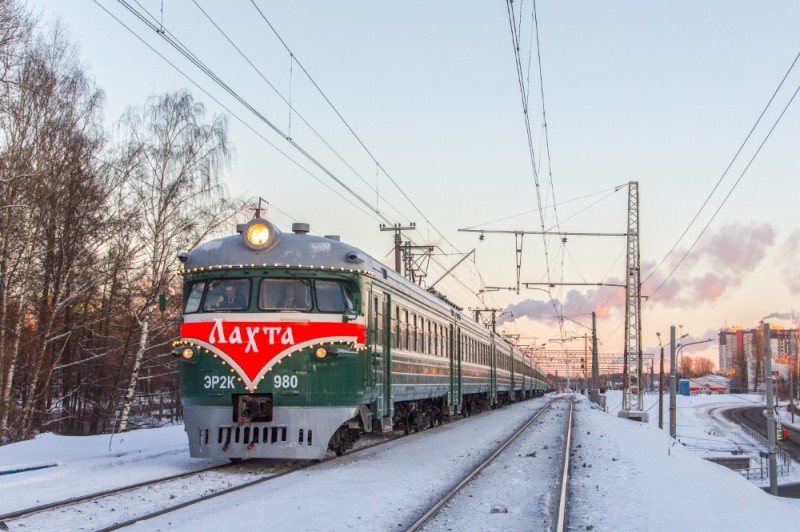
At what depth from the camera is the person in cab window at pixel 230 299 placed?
1157 centimetres

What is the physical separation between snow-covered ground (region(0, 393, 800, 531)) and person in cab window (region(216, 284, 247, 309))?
2416mm

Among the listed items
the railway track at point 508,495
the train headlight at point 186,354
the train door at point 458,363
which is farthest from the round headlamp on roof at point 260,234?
the train door at point 458,363

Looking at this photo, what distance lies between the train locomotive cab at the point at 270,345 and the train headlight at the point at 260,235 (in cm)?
1

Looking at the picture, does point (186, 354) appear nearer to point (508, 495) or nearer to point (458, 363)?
→ point (508, 495)

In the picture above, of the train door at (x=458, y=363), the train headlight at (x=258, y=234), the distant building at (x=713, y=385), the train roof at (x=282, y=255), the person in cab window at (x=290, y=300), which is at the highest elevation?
the train headlight at (x=258, y=234)

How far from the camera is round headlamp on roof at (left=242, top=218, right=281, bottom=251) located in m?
11.7

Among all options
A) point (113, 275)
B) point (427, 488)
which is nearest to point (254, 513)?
point (427, 488)

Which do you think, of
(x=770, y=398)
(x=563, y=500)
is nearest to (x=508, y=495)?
(x=563, y=500)

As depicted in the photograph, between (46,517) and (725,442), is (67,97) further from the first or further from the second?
(725,442)

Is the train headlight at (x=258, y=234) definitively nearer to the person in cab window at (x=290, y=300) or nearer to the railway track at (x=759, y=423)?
the person in cab window at (x=290, y=300)

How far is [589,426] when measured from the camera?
79.5ft

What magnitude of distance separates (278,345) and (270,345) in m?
0.11

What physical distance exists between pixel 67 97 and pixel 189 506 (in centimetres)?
1837

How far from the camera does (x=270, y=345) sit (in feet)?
37.0
